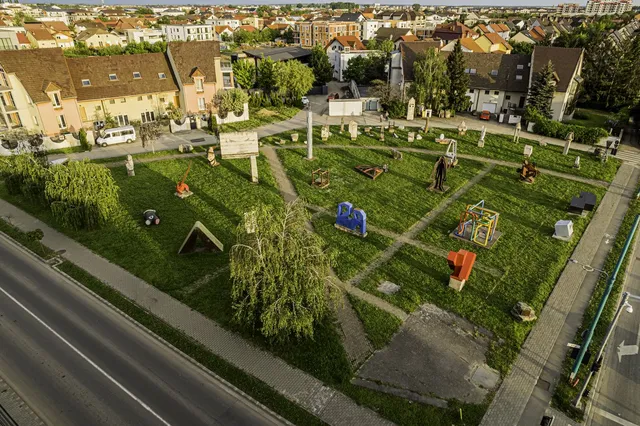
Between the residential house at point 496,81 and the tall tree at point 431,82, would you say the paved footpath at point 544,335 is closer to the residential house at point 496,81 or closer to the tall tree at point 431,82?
the tall tree at point 431,82

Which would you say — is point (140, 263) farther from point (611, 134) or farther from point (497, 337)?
point (611, 134)

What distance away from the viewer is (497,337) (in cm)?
1948

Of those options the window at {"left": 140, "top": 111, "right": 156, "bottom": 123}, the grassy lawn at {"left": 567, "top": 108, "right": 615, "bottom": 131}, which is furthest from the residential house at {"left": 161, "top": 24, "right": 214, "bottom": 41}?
the grassy lawn at {"left": 567, "top": 108, "right": 615, "bottom": 131}

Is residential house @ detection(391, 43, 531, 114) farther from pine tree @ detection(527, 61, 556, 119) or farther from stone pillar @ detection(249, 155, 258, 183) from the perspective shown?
stone pillar @ detection(249, 155, 258, 183)

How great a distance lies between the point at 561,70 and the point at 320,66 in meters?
37.7

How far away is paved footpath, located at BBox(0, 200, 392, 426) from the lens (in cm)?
1595

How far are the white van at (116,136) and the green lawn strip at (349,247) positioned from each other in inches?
1090

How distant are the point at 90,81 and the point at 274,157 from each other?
2590 centimetres

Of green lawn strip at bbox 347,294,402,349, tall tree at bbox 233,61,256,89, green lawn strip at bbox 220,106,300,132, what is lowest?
green lawn strip at bbox 347,294,402,349

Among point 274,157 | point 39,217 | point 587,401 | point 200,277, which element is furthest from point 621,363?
point 39,217

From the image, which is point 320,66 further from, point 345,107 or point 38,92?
point 38,92

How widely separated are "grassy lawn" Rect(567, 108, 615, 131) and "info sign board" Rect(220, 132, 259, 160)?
43.8 metres

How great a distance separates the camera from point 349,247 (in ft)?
86.0

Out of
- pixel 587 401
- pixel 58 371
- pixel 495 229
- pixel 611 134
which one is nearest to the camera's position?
pixel 587 401
